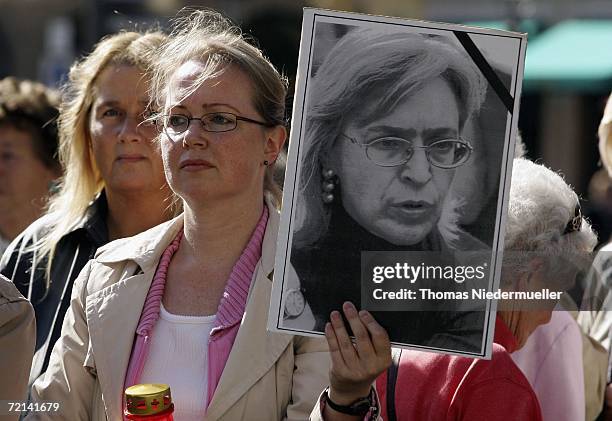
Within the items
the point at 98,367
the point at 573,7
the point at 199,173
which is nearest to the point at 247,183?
the point at 199,173

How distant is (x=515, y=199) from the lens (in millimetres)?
2584

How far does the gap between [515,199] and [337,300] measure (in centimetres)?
78

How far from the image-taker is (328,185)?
2.04 m

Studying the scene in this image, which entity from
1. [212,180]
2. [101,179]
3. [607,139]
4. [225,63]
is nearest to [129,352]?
[212,180]

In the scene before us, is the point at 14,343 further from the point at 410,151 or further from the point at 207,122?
the point at 410,151

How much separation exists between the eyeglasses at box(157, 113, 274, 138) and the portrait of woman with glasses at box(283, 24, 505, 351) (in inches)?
13.8

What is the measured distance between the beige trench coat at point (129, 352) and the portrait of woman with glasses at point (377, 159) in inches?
11.4

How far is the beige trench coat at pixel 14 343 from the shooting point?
2.14m

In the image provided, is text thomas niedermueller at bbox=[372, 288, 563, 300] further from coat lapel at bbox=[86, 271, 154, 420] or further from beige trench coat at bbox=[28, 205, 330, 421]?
coat lapel at bbox=[86, 271, 154, 420]

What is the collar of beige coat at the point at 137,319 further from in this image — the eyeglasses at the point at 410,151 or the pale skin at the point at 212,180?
the eyeglasses at the point at 410,151

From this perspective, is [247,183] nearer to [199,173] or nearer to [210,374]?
[199,173]

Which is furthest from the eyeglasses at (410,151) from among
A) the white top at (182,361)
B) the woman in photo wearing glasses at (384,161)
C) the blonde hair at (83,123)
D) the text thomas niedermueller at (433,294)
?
A: the blonde hair at (83,123)

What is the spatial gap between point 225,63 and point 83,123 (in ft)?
3.71

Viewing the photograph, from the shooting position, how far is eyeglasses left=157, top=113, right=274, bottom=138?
2301 mm
